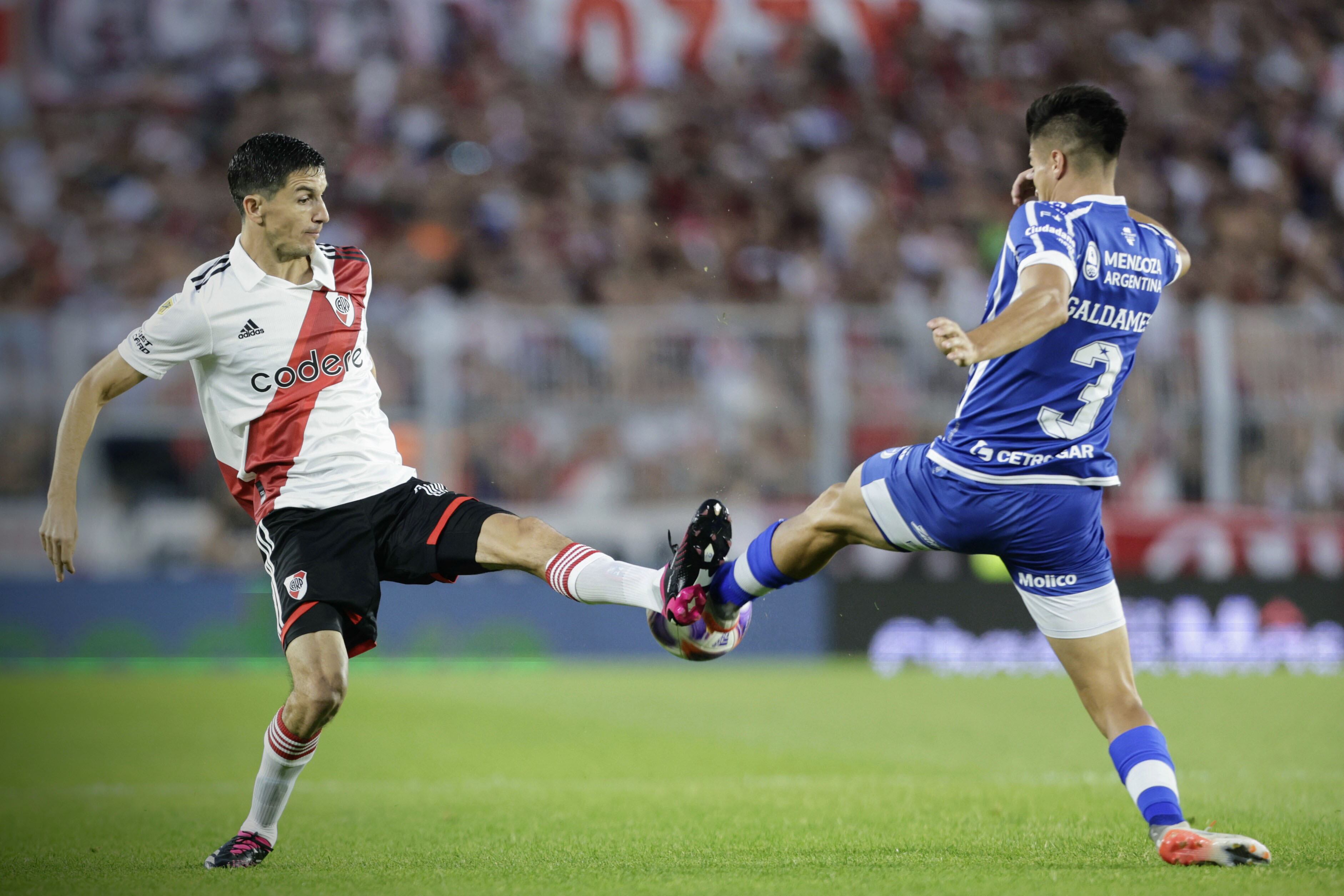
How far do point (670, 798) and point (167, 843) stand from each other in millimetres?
2181

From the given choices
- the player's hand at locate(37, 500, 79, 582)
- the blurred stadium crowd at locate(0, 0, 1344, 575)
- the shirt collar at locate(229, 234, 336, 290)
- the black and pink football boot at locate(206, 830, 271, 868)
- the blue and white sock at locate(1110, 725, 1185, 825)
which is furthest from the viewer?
the blurred stadium crowd at locate(0, 0, 1344, 575)

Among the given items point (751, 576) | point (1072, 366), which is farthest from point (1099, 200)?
point (751, 576)

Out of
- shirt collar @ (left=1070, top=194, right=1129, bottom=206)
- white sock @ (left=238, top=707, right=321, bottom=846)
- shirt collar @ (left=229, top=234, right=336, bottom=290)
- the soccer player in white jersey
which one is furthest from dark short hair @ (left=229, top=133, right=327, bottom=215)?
shirt collar @ (left=1070, top=194, right=1129, bottom=206)

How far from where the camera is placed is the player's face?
5.42 meters

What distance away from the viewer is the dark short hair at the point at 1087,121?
493 cm

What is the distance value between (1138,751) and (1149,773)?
8cm

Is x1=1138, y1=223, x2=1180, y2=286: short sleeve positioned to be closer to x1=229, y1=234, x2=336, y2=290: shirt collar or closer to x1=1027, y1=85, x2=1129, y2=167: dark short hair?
x1=1027, y1=85, x2=1129, y2=167: dark short hair

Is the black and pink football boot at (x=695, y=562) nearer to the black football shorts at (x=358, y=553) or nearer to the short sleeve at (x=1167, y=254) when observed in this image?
the black football shorts at (x=358, y=553)

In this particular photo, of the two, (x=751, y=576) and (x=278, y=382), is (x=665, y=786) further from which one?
(x=278, y=382)

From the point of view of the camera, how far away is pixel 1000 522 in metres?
4.96

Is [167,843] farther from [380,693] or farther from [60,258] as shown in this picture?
[60,258]

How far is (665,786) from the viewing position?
7332 millimetres

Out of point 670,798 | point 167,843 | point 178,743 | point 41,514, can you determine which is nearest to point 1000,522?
point 670,798

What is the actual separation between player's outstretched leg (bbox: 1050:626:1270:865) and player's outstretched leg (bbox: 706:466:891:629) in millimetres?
765
